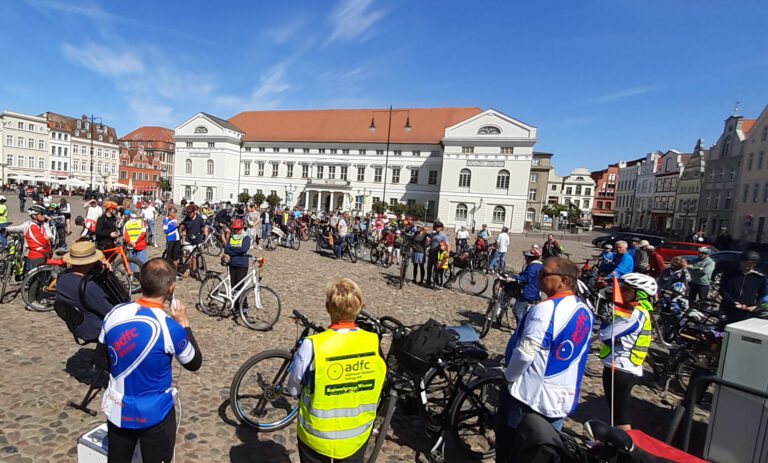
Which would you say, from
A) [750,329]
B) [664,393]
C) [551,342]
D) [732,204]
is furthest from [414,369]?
[732,204]

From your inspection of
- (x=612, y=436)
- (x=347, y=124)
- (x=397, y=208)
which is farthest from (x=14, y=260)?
(x=347, y=124)

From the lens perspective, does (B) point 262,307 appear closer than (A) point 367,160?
Yes

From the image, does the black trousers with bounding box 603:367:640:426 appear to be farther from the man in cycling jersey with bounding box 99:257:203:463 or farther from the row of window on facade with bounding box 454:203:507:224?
the row of window on facade with bounding box 454:203:507:224

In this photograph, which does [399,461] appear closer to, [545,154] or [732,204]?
[732,204]

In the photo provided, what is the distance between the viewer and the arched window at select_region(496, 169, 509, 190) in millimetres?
46125

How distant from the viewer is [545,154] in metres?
61.8

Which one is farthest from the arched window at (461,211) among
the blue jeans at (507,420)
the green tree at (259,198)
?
the blue jeans at (507,420)

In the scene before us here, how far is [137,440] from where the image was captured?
7.59 feet

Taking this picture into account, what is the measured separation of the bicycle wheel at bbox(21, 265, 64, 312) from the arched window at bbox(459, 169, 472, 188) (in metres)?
44.6

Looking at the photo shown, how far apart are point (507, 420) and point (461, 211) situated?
154 ft

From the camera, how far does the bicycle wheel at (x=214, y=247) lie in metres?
13.8

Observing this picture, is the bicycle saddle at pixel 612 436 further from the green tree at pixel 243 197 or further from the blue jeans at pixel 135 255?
→ the green tree at pixel 243 197

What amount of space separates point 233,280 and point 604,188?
9537cm

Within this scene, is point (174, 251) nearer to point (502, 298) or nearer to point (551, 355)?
point (502, 298)
